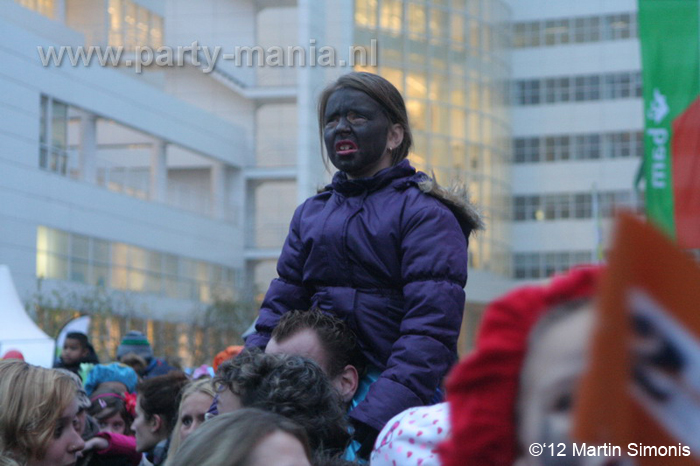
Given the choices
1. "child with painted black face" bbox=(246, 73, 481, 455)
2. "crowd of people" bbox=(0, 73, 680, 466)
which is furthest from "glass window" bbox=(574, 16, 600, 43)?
"child with painted black face" bbox=(246, 73, 481, 455)

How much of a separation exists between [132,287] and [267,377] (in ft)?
114

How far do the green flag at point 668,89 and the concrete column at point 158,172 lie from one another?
94.8ft

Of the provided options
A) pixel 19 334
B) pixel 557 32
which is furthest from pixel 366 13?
pixel 19 334

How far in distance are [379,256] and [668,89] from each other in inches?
326

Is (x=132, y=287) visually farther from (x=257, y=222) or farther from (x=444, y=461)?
(x=444, y=461)

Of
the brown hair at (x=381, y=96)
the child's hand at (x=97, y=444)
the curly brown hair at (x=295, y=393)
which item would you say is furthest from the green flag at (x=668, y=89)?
the curly brown hair at (x=295, y=393)

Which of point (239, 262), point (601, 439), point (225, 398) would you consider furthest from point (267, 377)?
point (239, 262)

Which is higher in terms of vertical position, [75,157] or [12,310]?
[75,157]

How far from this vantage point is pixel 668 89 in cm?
1114

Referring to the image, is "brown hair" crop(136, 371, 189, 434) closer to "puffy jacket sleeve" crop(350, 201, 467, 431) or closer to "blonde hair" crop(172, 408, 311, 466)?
"puffy jacket sleeve" crop(350, 201, 467, 431)

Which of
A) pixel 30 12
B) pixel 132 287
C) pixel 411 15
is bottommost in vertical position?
pixel 132 287

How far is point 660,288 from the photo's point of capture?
0.96 metres

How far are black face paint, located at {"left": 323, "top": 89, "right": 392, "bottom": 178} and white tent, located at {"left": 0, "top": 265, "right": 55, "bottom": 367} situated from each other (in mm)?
7565

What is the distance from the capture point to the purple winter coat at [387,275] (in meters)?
3.30
